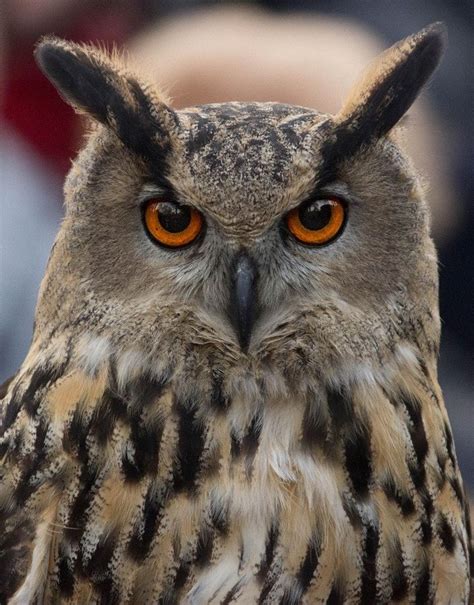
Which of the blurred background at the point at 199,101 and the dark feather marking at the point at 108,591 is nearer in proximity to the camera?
the dark feather marking at the point at 108,591

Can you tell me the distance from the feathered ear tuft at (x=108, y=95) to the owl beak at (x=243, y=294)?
0.48 feet

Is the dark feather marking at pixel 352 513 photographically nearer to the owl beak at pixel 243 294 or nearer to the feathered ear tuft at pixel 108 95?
the owl beak at pixel 243 294

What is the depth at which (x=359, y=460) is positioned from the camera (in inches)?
44.8

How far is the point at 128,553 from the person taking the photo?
109 centimetres

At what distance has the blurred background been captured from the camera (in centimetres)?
177

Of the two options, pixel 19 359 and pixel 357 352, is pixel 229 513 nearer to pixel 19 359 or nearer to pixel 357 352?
pixel 357 352

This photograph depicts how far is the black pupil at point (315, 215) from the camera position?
3.50 ft

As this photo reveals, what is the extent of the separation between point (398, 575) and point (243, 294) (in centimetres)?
37

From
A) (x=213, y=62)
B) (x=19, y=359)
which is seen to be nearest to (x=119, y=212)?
(x=213, y=62)

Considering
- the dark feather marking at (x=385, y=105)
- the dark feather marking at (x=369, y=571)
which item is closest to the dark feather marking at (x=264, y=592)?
the dark feather marking at (x=369, y=571)

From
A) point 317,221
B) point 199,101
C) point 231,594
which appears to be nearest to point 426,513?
point 231,594

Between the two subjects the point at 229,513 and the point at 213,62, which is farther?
the point at 213,62

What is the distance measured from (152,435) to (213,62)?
2.56ft

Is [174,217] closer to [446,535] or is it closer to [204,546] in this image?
[204,546]
